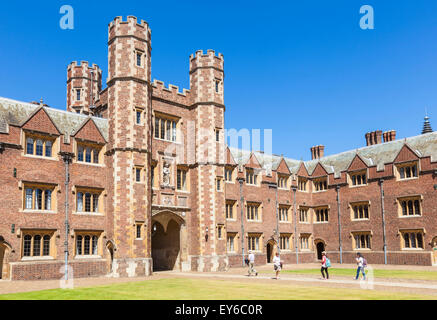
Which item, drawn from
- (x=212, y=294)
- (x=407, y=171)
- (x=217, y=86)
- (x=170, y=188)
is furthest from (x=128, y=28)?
(x=407, y=171)

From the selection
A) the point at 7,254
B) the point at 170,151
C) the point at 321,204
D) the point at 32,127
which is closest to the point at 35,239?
the point at 7,254

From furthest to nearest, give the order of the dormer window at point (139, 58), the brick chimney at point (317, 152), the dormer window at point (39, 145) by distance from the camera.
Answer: the brick chimney at point (317, 152) < the dormer window at point (139, 58) < the dormer window at point (39, 145)

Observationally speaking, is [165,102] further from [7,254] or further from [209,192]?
[7,254]

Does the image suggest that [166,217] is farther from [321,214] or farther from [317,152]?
[317,152]

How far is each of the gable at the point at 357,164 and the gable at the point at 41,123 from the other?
28.8m

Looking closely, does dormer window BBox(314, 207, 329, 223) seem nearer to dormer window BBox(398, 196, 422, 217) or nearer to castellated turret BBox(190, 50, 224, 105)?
dormer window BBox(398, 196, 422, 217)

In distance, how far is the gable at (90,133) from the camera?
1183 inches

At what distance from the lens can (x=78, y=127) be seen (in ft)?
99.0

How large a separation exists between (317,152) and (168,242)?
24.4m

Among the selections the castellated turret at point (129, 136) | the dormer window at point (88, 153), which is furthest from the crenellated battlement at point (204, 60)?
the dormer window at point (88, 153)

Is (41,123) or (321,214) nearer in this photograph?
(41,123)

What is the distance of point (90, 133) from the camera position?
3064 centimetres

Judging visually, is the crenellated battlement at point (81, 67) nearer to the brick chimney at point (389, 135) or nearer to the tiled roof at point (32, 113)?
the tiled roof at point (32, 113)
